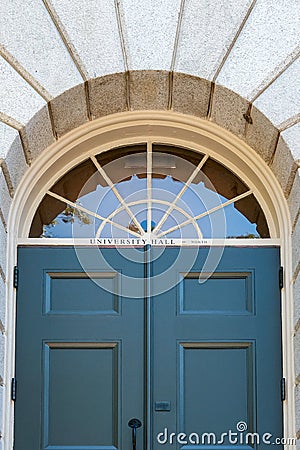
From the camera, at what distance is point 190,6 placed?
7.76 meters

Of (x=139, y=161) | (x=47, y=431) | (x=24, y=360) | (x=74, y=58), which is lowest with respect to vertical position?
(x=47, y=431)

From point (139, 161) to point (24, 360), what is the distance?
1788 mm

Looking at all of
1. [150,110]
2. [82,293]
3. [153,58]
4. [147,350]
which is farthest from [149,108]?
[147,350]

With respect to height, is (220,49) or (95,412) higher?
(220,49)

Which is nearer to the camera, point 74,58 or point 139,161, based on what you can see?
point 74,58

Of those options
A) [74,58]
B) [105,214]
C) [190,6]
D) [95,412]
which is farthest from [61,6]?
[95,412]

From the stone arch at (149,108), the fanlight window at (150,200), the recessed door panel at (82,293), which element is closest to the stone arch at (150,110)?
the stone arch at (149,108)

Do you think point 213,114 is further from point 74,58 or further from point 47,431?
point 47,431

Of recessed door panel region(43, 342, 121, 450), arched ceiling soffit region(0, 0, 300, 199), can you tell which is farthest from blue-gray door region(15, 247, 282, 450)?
arched ceiling soffit region(0, 0, 300, 199)

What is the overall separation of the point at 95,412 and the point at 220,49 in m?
2.80

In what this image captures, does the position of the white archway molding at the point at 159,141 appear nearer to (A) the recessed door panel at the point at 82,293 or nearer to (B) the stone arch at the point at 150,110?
(B) the stone arch at the point at 150,110

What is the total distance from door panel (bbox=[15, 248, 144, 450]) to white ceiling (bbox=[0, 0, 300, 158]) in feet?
4.24

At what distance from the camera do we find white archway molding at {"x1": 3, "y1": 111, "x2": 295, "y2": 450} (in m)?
7.82

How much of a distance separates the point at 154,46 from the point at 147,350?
2.23 m
